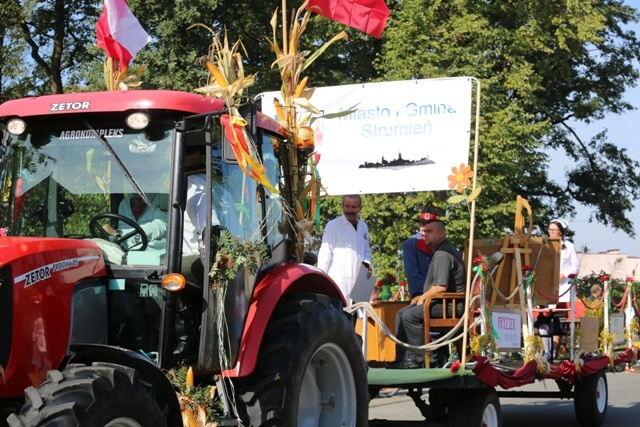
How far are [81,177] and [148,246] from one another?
0.52 meters

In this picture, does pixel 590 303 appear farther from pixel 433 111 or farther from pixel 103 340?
pixel 103 340

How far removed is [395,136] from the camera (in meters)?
9.13

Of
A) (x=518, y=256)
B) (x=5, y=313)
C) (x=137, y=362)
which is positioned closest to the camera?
(x=5, y=313)

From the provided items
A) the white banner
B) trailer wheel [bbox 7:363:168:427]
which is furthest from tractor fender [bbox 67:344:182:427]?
the white banner

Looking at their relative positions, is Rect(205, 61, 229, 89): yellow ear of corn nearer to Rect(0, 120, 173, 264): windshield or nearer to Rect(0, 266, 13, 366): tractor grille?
Rect(0, 120, 173, 264): windshield

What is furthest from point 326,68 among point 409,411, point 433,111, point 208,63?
point 208,63

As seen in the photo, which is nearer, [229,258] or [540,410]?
[229,258]

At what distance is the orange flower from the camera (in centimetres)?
869

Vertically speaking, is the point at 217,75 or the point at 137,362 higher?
the point at 217,75

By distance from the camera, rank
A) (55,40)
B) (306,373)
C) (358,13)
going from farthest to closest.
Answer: (55,40) → (358,13) → (306,373)

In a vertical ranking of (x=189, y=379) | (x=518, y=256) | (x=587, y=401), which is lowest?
(x=587, y=401)

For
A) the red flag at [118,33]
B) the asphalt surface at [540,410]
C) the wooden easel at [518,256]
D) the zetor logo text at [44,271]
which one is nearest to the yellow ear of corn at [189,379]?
the zetor logo text at [44,271]

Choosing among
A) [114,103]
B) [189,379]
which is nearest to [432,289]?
[189,379]

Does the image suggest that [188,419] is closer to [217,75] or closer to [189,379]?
[189,379]
